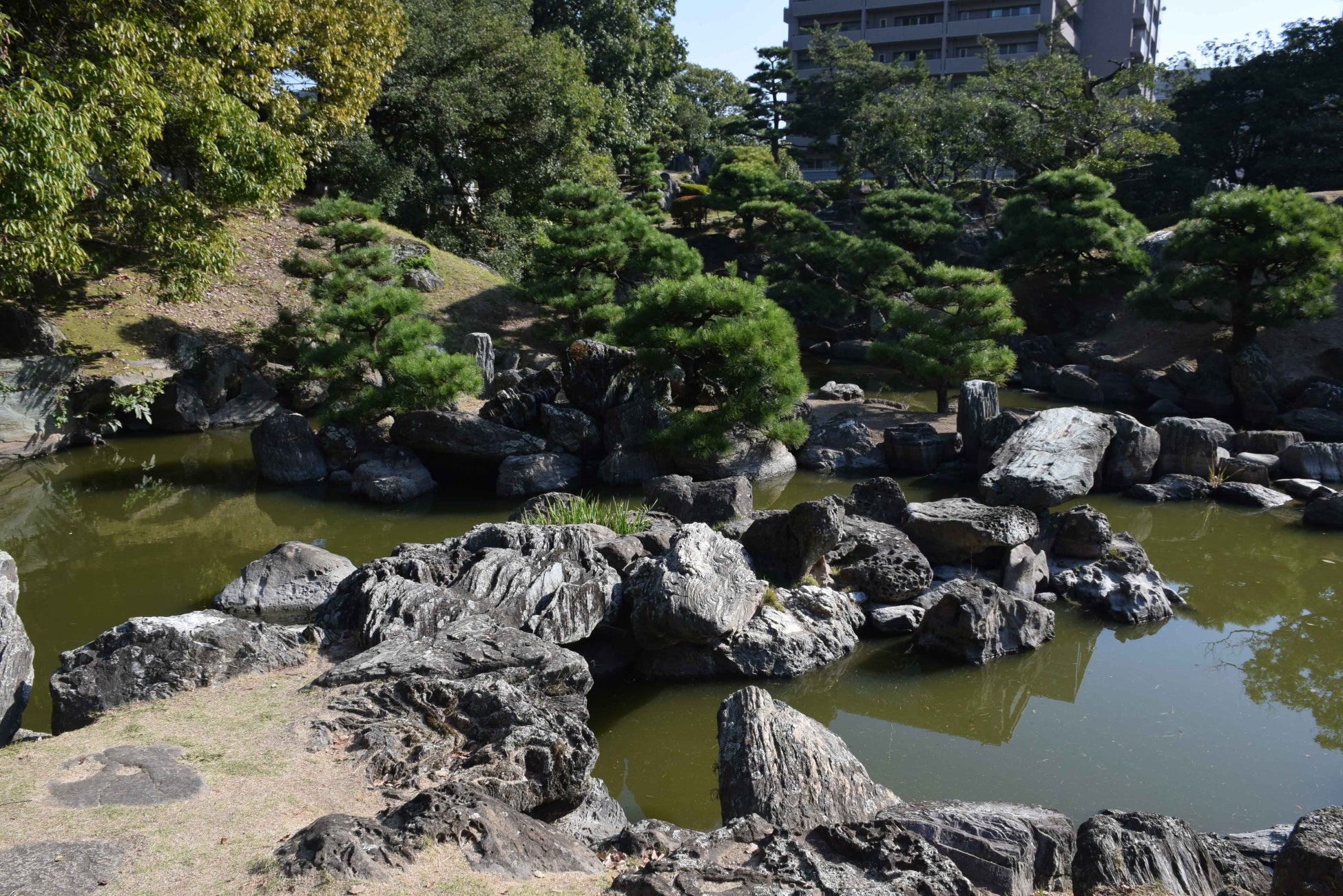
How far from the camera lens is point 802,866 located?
323cm

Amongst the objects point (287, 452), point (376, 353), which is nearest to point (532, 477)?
point (376, 353)

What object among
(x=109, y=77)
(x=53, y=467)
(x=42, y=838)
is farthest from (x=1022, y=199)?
(x=42, y=838)

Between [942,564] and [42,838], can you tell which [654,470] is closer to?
[942,564]

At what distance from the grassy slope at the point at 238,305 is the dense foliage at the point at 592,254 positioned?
7.75 ft

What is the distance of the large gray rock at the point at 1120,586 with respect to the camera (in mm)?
7262

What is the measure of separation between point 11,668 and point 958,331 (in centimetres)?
1205

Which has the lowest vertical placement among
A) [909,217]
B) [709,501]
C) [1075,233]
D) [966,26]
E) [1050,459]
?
[709,501]

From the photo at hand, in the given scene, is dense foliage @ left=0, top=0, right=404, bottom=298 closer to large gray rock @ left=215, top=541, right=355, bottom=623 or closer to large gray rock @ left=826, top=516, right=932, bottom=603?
large gray rock @ left=215, top=541, right=355, bottom=623

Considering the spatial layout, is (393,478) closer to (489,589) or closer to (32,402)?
(489,589)

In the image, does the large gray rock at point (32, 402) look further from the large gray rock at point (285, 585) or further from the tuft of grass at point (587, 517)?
the tuft of grass at point (587, 517)

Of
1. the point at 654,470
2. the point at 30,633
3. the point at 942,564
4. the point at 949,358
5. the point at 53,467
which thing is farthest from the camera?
the point at 949,358

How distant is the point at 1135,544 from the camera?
8023 millimetres

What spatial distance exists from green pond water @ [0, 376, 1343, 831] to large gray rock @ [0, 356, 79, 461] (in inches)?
97.9

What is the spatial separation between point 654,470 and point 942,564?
4.19m
